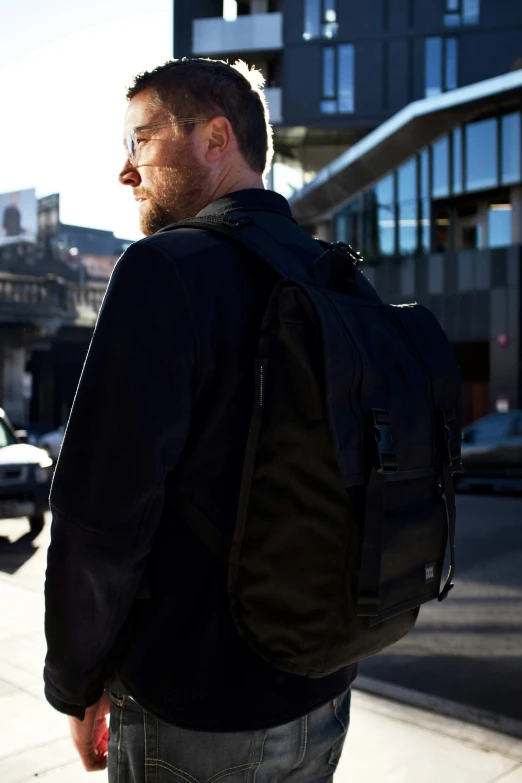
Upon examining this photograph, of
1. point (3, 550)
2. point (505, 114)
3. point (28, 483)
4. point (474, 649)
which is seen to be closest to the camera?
point (474, 649)

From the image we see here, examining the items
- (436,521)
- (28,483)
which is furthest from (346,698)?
(28,483)

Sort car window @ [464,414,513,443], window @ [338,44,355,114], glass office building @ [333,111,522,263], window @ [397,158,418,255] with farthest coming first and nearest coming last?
window @ [338,44,355,114], window @ [397,158,418,255], glass office building @ [333,111,522,263], car window @ [464,414,513,443]

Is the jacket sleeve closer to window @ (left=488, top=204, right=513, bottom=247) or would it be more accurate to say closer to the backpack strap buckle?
the backpack strap buckle

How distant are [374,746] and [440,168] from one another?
26.7m

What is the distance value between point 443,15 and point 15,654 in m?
31.6

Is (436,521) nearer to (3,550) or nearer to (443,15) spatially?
(3,550)

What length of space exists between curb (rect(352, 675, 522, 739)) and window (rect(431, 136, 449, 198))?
997 inches

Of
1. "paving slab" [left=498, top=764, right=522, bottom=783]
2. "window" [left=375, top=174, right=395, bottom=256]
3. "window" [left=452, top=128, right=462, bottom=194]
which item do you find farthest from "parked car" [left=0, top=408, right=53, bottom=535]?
"window" [left=375, top=174, right=395, bottom=256]

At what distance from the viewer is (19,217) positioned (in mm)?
51406

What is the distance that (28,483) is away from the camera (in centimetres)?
1098

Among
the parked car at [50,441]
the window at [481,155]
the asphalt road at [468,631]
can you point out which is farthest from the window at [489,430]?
the parked car at [50,441]

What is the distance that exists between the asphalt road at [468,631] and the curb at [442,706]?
19cm

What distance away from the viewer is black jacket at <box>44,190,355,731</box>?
1.42 m

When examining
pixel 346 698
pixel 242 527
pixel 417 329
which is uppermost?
pixel 417 329
